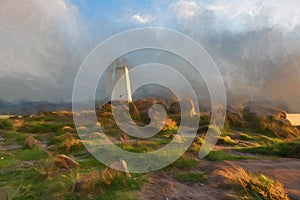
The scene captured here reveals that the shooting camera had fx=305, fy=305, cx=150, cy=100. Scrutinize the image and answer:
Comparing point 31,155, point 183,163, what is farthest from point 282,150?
point 31,155

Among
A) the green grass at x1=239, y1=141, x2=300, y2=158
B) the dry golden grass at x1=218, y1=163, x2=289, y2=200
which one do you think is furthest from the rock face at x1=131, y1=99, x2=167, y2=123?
the dry golden grass at x1=218, y1=163, x2=289, y2=200

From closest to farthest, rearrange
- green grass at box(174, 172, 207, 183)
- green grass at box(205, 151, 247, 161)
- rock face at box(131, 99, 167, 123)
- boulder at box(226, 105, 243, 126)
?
green grass at box(174, 172, 207, 183), green grass at box(205, 151, 247, 161), boulder at box(226, 105, 243, 126), rock face at box(131, 99, 167, 123)

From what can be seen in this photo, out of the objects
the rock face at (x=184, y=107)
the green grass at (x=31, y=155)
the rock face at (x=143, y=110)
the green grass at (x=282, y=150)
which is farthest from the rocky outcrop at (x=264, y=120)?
the green grass at (x=31, y=155)

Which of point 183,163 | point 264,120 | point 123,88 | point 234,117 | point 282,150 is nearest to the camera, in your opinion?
point 183,163

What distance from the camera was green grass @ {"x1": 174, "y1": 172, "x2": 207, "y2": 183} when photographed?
8156mm

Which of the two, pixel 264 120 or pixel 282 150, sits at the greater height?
pixel 264 120

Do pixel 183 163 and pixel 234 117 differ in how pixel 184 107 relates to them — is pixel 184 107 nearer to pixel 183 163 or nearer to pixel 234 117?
pixel 234 117

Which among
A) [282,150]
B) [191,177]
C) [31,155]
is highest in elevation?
[282,150]

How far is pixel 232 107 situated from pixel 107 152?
2358cm

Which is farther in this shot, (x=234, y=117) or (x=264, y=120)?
(x=234, y=117)

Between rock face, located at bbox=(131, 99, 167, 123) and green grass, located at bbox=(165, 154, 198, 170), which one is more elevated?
rock face, located at bbox=(131, 99, 167, 123)

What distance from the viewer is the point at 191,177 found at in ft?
27.3

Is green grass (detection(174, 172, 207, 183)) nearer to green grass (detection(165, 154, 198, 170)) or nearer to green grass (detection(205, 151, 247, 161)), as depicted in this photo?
green grass (detection(165, 154, 198, 170))

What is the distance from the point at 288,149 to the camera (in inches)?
534
